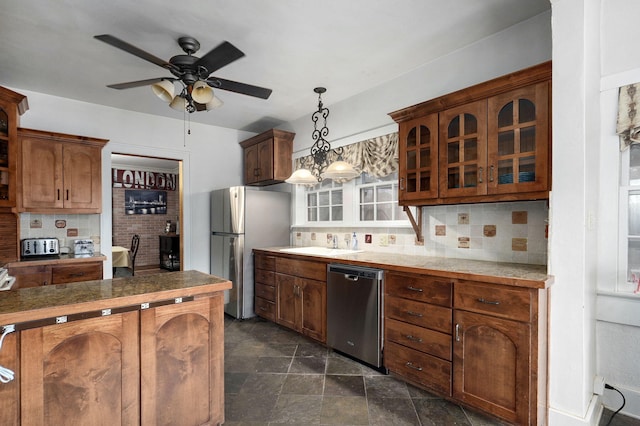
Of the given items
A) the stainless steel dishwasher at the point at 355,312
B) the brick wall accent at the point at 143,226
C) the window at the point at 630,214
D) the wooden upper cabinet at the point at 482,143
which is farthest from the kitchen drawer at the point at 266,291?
the brick wall accent at the point at 143,226

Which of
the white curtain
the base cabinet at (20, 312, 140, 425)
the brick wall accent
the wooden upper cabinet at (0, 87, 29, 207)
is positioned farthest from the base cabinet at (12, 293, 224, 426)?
the brick wall accent

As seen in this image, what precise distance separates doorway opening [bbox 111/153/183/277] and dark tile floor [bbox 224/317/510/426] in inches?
212

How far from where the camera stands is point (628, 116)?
204 centimetres

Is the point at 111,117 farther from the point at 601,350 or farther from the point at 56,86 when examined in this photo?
the point at 601,350

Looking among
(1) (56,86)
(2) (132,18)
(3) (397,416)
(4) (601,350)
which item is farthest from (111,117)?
(4) (601,350)

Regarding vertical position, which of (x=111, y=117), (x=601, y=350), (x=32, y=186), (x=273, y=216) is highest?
(x=111, y=117)

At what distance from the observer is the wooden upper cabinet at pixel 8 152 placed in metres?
3.04

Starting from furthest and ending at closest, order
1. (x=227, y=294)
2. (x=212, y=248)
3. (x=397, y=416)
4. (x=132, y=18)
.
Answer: (x=212, y=248)
(x=227, y=294)
(x=132, y=18)
(x=397, y=416)

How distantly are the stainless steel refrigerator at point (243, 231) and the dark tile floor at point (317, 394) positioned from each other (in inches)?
39.4

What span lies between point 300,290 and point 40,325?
7.45ft

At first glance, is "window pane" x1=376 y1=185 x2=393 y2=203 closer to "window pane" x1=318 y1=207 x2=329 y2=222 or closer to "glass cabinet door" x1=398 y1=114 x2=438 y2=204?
"glass cabinet door" x1=398 y1=114 x2=438 y2=204

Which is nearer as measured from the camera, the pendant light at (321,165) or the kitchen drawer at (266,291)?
the pendant light at (321,165)

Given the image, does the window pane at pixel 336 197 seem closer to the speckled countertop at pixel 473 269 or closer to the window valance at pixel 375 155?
the window valance at pixel 375 155

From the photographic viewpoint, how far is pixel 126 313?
1577mm
